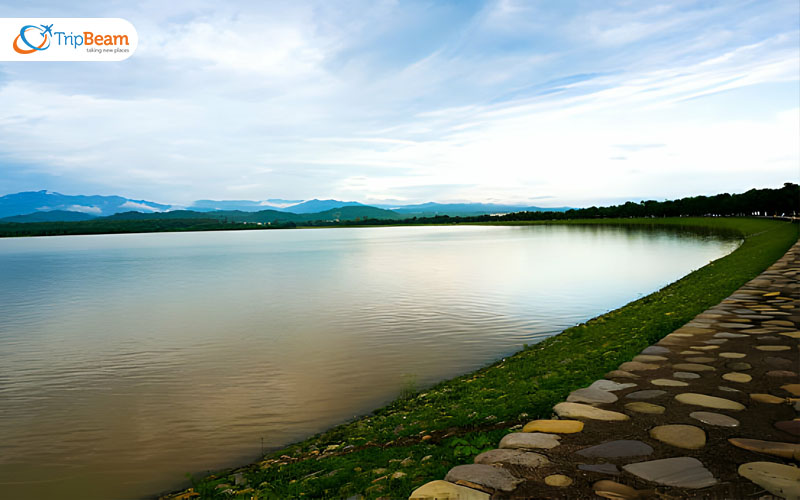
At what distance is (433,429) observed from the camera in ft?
25.9

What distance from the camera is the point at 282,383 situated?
13352 mm

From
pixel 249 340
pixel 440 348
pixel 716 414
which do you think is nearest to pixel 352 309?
pixel 249 340

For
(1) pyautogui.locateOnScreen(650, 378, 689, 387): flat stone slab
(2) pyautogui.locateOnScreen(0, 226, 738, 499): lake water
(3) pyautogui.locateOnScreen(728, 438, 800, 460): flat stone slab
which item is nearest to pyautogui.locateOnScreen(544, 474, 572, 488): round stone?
(3) pyautogui.locateOnScreen(728, 438, 800, 460): flat stone slab

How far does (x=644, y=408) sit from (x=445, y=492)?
298 cm

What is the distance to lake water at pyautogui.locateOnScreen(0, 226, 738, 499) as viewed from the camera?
9586 millimetres

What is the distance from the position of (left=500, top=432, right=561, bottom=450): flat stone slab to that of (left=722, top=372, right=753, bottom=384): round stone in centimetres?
331

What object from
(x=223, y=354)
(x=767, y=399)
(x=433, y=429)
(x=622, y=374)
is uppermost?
(x=767, y=399)

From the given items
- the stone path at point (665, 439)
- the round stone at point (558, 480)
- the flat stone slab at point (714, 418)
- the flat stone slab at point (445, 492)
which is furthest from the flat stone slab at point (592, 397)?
the flat stone slab at point (445, 492)

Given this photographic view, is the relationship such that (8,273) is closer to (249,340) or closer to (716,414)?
(249,340)

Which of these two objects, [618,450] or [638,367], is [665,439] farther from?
[638,367]

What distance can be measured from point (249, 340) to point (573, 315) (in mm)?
14036

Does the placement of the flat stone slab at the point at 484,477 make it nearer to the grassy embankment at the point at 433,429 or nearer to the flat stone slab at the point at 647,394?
the grassy embankment at the point at 433,429

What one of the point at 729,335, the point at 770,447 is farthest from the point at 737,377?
the point at 729,335

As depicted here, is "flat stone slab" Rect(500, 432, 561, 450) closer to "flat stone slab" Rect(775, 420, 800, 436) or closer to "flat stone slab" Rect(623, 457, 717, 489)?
"flat stone slab" Rect(623, 457, 717, 489)
